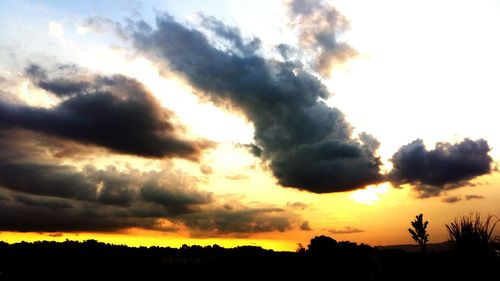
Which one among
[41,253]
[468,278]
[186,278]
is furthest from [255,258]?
[41,253]

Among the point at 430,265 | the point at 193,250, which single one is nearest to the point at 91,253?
the point at 193,250

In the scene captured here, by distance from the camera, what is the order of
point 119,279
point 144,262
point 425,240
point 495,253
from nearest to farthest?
point 495,253
point 119,279
point 144,262
point 425,240

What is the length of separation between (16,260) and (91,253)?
3.38m

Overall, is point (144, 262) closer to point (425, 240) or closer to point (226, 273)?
point (226, 273)

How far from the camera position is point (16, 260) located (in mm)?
18641

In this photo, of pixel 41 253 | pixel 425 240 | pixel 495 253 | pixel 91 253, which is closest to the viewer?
pixel 495 253

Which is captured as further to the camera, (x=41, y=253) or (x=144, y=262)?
(x=41, y=253)

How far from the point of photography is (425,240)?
2997 centimetres

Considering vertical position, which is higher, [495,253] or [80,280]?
[495,253]

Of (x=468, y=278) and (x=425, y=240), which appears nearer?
(x=468, y=278)

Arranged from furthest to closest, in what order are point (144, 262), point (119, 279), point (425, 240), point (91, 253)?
point (425, 240), point (91, 253), point (144, 262), point (119, 279)

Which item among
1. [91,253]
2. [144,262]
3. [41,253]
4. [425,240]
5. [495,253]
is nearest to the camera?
[495,253]

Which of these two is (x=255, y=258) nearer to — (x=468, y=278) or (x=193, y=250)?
(x=193, y=250)

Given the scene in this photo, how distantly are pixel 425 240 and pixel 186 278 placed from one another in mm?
20896
